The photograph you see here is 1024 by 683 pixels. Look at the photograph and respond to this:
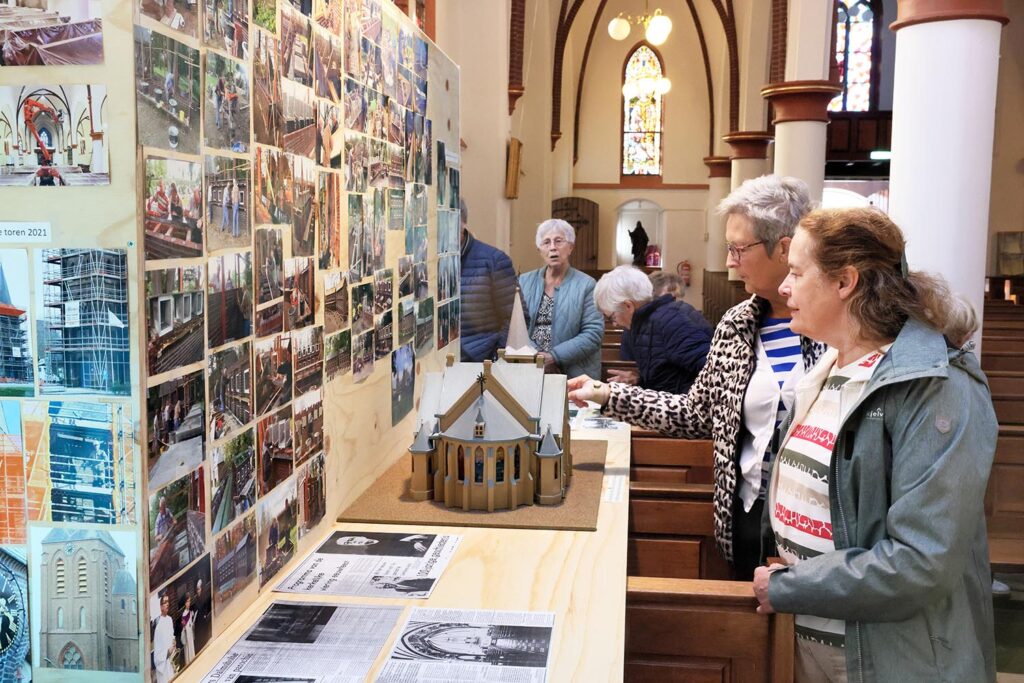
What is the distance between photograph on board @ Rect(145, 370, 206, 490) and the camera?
162 cm

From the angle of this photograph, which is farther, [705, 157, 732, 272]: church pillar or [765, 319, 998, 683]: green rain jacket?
[705, 157, 732, 272]: church pillar

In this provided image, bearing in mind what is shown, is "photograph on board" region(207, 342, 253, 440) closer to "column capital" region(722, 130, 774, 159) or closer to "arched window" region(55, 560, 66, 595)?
"arched window" region(55, 560, 66, 595)

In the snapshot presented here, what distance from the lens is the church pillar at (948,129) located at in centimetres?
445

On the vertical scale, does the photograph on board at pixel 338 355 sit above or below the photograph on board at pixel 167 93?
below

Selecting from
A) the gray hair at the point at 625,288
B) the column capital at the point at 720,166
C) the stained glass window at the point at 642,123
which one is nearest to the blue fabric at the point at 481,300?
the gray hair at the point at 625,288

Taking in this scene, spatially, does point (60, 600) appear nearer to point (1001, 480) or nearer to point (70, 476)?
point (70, 476)

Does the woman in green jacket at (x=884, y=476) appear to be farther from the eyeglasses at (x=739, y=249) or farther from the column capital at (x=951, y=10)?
the column capital at (x=951, y=10)

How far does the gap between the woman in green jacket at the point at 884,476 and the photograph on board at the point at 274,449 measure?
111 centimetres

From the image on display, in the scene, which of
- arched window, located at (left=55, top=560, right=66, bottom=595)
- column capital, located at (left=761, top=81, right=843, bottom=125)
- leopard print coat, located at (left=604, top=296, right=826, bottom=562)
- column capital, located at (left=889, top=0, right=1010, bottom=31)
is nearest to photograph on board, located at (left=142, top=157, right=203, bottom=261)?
arched window, located at (left=55, top=560, right=66, bottom=595)

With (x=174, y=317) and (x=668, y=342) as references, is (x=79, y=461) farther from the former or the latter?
(x=668, y=342)

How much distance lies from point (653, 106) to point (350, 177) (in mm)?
22983

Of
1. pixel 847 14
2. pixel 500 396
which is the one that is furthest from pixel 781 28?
pixel 500 396

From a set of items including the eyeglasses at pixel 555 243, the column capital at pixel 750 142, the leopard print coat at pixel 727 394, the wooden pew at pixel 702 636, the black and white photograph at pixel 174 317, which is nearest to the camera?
the black and white photograph at pixel 174 317

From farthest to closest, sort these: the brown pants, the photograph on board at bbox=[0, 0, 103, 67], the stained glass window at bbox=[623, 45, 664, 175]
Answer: the stained glass window at bbox=[623, 45, 664, 175], the brown pants, the photograph on board at bbox=[0, 0, 103, 67]
